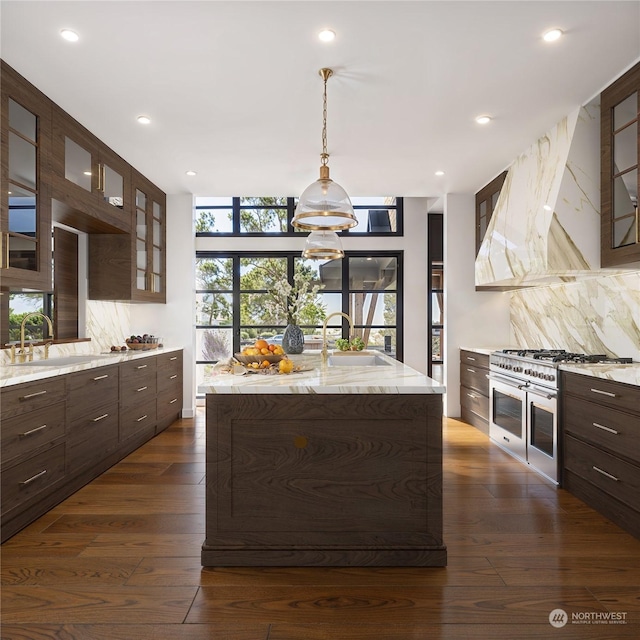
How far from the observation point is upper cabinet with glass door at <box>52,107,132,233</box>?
3.35m

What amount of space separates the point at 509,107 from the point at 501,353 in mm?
2045

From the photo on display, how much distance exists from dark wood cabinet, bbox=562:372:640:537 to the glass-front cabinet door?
12.8 ft

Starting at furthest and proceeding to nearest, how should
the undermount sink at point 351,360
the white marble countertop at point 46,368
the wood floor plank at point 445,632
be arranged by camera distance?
the undermount sink at point 351,360
the white marble countertop at point 46,368
the wood floor plank at point 445,632

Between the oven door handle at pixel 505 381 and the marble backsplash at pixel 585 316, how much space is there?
0.65 m

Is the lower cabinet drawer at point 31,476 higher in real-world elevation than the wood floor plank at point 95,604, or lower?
higher

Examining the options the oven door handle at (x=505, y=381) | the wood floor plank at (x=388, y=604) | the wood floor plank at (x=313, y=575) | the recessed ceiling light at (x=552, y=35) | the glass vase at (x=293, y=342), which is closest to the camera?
the wood floor plank at (x=388, y=604)

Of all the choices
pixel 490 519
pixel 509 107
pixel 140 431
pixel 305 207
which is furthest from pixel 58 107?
pixel 490 519

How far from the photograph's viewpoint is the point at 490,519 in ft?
9.17

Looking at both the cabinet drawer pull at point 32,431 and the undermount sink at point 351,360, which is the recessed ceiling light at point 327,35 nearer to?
the undermount sink at point 351,360

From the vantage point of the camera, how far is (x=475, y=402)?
5125 mm

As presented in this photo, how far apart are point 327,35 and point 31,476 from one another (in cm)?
284

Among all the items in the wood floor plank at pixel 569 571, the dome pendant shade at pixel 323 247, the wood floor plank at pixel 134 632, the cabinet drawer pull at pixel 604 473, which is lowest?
the wood floor plank at pixel 134 632

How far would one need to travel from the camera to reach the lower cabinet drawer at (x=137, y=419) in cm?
404

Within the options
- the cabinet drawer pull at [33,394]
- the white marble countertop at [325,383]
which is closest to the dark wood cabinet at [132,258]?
the cabinet drawer pull at [33,394]
